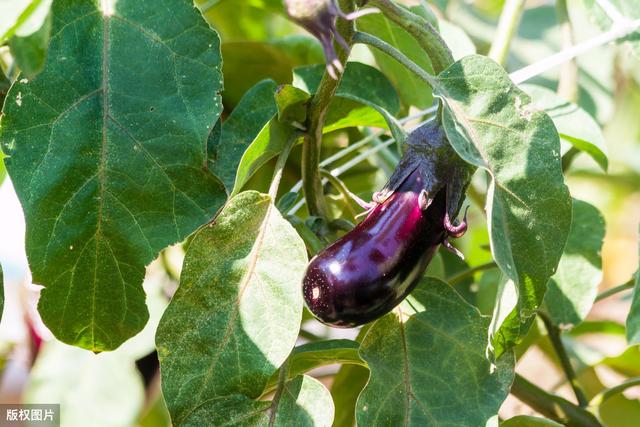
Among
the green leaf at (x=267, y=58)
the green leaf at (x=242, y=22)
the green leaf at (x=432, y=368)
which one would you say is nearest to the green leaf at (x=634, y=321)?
the green leaf at (x=432, y=368)

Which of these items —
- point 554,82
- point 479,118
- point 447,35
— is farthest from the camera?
point 554,82

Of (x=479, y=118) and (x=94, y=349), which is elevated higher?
(x=479, y=118)

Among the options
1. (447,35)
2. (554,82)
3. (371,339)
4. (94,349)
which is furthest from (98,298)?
(554,82)

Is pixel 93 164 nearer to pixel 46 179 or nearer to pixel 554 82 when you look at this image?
pixel 46 179

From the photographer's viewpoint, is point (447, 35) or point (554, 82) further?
point (554, 82)

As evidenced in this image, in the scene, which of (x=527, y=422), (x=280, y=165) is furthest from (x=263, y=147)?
(x=527, y=422)

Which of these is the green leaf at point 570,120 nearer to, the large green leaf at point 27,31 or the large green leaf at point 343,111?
the large green leaf at point 343,111

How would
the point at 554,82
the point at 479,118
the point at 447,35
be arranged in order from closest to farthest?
1. the point at 479,118
2. the point at 447,35
3. the point at 554,82

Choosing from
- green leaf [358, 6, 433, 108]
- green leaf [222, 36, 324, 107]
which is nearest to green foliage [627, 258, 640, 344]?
green leaf [358, 6, 433, 108]

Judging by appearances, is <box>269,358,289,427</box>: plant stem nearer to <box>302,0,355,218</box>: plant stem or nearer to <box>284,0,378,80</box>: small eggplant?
<box>302,0,355,218</box>: plant stem
